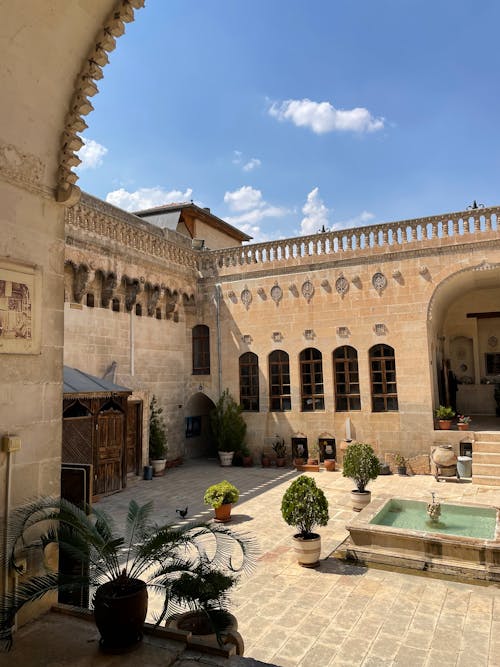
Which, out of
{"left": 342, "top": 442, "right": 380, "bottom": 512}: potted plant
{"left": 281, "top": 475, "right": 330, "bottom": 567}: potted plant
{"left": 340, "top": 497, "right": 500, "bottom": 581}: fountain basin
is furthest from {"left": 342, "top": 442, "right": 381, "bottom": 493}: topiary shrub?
{"left": 281, "top": 475, "right": 330, "bottom": 567}: potted plant

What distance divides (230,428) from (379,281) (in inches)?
279

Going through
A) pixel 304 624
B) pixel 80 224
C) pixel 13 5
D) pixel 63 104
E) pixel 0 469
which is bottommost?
pixel 304 624

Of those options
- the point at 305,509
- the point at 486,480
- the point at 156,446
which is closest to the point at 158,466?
the point at 156,446

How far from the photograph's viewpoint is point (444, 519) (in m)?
9.22

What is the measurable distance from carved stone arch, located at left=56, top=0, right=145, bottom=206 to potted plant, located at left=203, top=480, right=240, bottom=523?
6.70 m

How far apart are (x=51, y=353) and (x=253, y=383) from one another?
12955 mm

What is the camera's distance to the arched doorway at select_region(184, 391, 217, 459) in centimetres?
1834

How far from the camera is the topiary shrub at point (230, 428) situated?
16.9 m

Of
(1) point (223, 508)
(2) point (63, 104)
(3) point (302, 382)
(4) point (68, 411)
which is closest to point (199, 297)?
(3) point (302, 382)

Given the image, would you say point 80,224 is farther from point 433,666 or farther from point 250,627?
point 433,666

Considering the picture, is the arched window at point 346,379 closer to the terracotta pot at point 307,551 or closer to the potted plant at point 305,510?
the potted plant at point 305,510

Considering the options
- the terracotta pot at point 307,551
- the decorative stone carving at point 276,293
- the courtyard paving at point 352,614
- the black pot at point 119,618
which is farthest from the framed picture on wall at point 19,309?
the decorative stone carving at point 276,293

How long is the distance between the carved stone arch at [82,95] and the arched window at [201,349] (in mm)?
13458

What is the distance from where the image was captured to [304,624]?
5816mm
